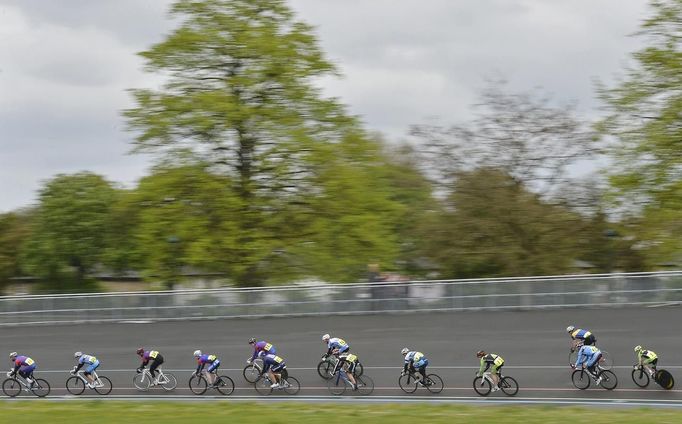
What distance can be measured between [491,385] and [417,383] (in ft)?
5.73

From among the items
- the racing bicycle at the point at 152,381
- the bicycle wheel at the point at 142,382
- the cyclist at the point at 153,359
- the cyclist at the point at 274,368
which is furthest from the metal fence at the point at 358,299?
the cyclist at the point at 274,368

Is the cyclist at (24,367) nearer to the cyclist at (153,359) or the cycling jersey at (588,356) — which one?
the cyclist at (153,359)

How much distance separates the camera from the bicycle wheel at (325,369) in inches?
876

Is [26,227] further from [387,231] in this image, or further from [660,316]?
[660,316]

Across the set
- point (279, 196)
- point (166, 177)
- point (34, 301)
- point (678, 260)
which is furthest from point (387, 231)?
point (34, 301)

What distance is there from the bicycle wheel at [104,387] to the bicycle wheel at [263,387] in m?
3.92

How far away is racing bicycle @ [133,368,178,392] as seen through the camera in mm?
23000

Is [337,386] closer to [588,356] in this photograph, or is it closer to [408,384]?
[408,384]

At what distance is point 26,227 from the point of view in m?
59.1

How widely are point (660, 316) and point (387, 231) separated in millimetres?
12109

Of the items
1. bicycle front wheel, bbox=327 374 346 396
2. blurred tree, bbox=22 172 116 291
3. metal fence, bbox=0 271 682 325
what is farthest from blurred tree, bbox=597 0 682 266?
blurred tree, bbox=22 172 116 291

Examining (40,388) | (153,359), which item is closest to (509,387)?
(153,359)

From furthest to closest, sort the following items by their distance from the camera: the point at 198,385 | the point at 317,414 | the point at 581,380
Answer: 1. the point at 198,385
2. the point at 581,380
3. the point at 317,414

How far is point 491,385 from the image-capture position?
804 inches
